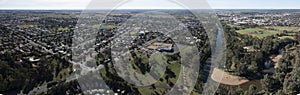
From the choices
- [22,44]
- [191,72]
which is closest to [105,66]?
[191,72]

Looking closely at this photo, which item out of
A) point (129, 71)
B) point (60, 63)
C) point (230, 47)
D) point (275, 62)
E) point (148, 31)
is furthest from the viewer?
point (148, 31)

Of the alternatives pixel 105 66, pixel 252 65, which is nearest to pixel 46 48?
pixel 105 66

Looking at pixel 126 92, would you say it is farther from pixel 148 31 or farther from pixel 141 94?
pixel 148 31

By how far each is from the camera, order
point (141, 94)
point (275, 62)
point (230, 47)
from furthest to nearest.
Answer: point (230, 47) → point (275, 62) → point (141, 94)

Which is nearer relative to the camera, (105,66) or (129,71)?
(129,71)

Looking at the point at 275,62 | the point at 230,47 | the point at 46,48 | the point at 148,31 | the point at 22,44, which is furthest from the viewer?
the point at 148,31

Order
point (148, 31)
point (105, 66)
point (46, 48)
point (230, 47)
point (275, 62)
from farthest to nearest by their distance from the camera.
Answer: point (148, 31), point (46, 48), point (230, 47), point (275, 62), point (105, 66)

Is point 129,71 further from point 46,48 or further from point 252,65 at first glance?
point 46,48

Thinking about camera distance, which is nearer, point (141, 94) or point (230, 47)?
point (141, 94)
